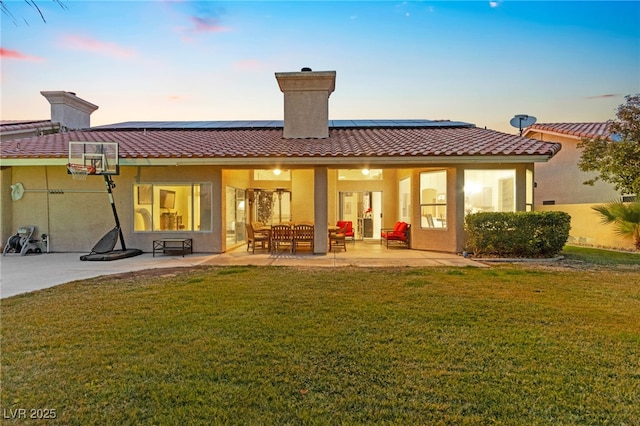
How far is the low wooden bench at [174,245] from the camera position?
10.8 metres

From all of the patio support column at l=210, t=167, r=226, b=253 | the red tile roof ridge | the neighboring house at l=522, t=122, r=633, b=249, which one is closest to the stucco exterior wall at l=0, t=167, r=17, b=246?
the red tile roof ridge

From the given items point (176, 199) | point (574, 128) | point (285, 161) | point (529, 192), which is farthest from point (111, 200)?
point (574, 128)

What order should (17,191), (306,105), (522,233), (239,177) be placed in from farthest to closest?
(239,177)
(306,105)
(17,191)
(522,233)

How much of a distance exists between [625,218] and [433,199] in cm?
696

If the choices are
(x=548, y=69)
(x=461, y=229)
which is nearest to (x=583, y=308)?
(x=461, y=229)

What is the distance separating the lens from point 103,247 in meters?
10.2

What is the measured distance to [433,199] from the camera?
1206 centimetres

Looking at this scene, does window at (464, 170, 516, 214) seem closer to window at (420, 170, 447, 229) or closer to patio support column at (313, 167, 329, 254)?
window at (420, 170, 447, 229)

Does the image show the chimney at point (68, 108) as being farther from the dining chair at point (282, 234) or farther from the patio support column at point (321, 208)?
the patio support column at point (321, 208)

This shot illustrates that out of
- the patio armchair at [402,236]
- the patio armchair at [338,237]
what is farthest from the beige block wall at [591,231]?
the patio armchair at [338,237]

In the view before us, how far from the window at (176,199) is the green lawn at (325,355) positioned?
5.48 m

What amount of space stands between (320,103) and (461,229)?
726cm

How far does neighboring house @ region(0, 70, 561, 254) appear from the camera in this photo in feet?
34.9

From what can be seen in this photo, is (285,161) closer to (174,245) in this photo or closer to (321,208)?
(321,208)
